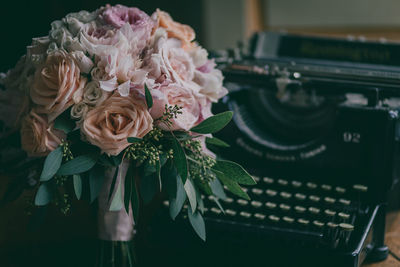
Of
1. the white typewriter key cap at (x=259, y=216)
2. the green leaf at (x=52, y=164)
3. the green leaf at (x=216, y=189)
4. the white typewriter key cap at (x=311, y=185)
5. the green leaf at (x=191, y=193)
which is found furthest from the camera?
the white typewriter key cap at (x=311, y=185)

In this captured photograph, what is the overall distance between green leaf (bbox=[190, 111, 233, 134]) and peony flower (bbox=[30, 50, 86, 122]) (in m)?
0.27

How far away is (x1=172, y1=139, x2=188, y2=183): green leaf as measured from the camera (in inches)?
44.6

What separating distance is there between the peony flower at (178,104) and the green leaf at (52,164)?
218 millimetres

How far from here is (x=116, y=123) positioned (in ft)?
3.62

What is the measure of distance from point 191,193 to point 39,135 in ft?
1.18

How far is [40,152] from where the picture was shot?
1.17 m

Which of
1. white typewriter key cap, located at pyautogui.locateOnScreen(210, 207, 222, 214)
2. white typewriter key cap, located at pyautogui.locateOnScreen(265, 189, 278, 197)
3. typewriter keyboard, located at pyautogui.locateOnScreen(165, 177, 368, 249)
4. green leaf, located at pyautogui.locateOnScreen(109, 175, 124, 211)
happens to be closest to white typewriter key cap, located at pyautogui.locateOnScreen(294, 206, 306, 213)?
typewriter keyboard, located at pyautogui.locateOnScreen(165, 177, 368, 249)

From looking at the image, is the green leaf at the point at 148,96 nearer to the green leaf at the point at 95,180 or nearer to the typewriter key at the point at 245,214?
the green leaf at the point at 95,180

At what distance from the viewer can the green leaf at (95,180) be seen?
1.16 m

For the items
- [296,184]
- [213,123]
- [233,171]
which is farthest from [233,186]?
[296,184]

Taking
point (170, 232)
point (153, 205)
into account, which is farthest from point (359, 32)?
point (170, 232)

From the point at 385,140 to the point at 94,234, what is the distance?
88 cm

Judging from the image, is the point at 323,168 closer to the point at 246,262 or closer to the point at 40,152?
the point at 246,262

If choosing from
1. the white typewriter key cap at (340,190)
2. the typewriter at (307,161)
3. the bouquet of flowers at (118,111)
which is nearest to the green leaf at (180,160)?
the bouquet of flowers at (118,111)
